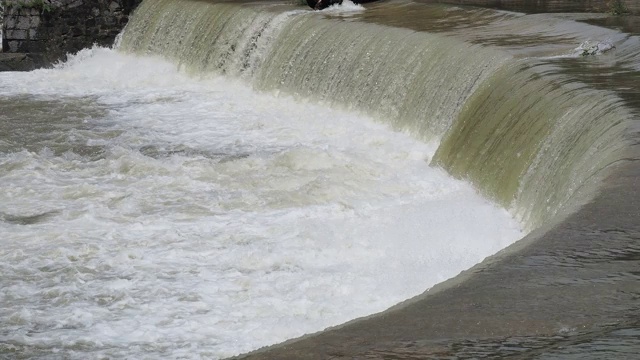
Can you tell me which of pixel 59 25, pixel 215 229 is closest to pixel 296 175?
pixel 215 229

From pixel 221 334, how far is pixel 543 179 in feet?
8.47

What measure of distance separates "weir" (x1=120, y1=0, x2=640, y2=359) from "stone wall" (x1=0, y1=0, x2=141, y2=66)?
0.34 metres

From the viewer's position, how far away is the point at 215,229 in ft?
26.2

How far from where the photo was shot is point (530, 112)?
8.27m

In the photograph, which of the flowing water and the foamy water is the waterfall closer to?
the flowing water

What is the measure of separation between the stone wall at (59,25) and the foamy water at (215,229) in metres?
4.98

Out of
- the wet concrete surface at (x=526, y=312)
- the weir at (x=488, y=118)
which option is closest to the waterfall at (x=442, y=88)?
the weir at (x=488, y=118)

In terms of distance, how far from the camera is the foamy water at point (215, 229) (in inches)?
242

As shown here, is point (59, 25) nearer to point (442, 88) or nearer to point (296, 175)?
point (442, 88)

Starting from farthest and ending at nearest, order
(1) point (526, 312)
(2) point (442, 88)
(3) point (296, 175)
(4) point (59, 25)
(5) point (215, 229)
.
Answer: (4) point (59, 25), (2) point (442, 88), (3) point (296, 175), (5) point (215, 229), (1) point (526, 312)

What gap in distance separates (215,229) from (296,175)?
5.00ft

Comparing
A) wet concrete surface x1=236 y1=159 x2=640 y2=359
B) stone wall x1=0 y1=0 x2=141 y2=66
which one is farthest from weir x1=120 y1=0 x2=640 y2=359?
stone wall x1=0 y1=0 x2=141 y2=66

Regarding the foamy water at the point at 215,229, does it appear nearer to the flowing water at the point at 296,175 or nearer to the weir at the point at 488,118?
the flowing water at the point at 296,175

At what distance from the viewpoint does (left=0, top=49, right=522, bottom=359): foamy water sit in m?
6.14
